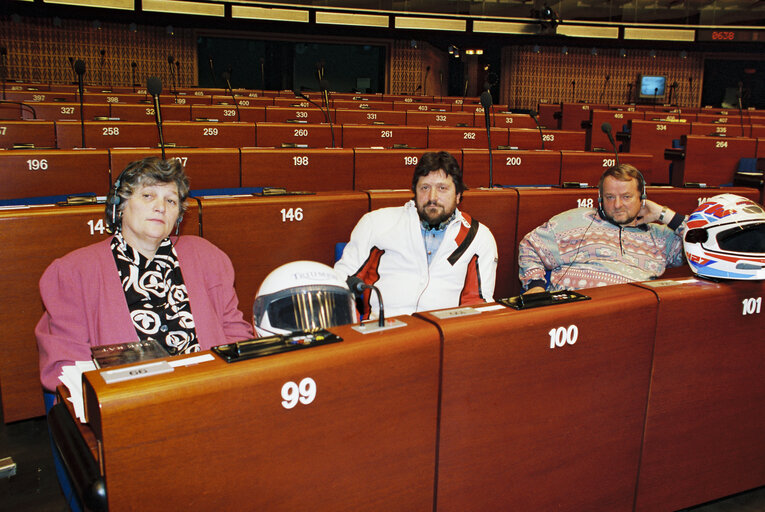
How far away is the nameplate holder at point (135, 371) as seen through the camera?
98 cm

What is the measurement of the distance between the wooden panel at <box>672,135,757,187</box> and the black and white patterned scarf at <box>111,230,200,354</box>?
19.8 feet

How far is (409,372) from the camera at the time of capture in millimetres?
1228

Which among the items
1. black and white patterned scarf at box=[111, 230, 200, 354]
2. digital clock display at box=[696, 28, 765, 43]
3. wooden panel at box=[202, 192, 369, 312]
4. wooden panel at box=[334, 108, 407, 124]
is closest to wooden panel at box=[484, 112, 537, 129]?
wooden panel at box=[334, 108, 407, 124]

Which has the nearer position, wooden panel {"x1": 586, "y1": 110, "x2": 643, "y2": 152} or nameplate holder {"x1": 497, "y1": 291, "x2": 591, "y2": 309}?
nameplate holder {"x1": 497, "y1": 291, "x2": 591, "y2": 309}

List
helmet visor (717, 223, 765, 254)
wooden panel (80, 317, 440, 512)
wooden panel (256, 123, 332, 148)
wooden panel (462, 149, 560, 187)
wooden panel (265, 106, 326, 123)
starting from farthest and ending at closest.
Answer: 1. wooden panel (265, 106, 326, 123)
2. wooden panel (256, 123, 332, 148)
3. wooden panel (462, 149, 560, 187)
4. helmet visor (717, 223, 765, 254)
5. wooden panel (80, 317, 440, 512)

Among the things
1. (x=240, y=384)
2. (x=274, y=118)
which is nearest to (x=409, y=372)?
(x=240, y=384)

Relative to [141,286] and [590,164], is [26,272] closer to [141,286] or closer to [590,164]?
[141,286]

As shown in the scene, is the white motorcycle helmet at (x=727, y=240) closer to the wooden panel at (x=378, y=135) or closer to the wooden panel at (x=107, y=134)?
the wooden panel at (x=107, y=134)

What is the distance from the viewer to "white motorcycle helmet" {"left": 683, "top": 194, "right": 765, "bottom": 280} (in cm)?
180

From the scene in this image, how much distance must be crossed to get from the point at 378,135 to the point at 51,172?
11.4 ft

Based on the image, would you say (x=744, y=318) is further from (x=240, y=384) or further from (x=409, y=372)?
(x=240, y=384)

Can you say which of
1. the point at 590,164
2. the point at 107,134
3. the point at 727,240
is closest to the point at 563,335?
the point at 727,240

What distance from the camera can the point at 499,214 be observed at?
3213 millimetres

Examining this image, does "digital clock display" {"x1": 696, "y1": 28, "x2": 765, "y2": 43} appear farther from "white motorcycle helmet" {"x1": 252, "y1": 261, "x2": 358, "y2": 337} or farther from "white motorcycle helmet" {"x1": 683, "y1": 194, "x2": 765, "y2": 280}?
"white motorcycle helmet" {"x1": 252, "y1": 261, "x2": 358, "y2": 337}
